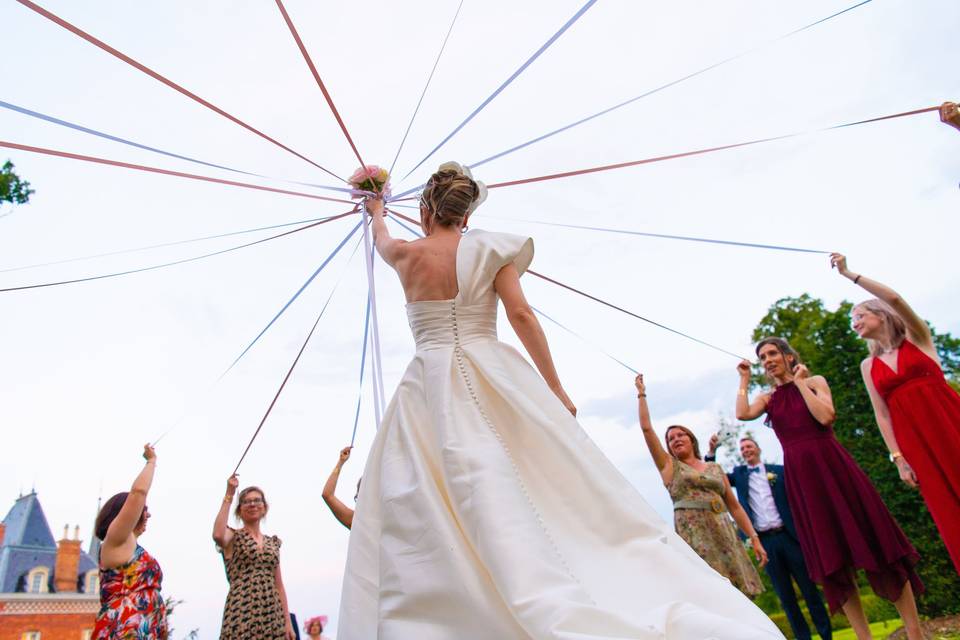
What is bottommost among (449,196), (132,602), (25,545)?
(132,602)

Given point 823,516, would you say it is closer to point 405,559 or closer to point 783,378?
point 783,378

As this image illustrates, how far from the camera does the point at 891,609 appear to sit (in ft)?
45.2

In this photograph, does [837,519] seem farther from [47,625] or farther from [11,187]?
[47,625]

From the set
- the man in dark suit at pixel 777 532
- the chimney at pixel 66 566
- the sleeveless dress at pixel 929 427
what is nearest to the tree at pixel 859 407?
the man in dark suit at pixel 777 532

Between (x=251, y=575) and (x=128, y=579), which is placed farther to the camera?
(x=251, y=575)

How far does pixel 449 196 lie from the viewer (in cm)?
355

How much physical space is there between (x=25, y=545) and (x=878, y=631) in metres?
44.7

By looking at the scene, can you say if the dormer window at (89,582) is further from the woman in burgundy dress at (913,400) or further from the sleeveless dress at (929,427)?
the sleeveless dress at (929,427)

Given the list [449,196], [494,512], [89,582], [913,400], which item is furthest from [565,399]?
[89,582]

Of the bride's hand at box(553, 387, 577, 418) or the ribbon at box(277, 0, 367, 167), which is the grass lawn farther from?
the ribbon at box(277, 0, 367, 167)

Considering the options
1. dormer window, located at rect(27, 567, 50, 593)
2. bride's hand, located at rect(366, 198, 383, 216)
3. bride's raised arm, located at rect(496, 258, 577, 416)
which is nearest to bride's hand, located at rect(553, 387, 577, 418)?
bride's raised arm, located at rect(496, 258, 577, 416)

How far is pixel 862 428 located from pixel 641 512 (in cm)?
1936

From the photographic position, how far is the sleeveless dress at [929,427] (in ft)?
14.4

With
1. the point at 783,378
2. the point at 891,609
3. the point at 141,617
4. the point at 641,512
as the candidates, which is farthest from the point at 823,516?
the point at 891,609
